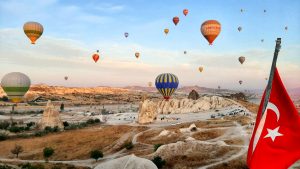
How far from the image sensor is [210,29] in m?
73.6

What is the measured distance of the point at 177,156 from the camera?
43.7 metres

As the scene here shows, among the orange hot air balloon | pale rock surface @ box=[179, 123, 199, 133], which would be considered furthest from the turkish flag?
the orange hot air balloon

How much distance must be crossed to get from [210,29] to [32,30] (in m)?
42.9

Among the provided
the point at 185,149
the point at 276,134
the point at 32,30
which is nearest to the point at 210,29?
the point at 185,149

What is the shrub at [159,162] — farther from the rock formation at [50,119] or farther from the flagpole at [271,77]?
the rock formation at [50,119]

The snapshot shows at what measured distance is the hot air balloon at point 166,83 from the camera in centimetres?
8707

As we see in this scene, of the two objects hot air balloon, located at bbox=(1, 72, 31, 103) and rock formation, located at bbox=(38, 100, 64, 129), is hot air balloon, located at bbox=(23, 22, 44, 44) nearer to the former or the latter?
hot air balloon, located at bbox=(1, 72, 31, 103)

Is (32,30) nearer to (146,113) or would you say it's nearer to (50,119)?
(50,119)

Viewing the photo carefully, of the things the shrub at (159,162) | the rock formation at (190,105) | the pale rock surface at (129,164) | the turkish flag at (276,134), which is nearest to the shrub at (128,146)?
the shrub at (159,162)

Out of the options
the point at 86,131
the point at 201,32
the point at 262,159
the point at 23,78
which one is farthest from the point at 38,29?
the point at 262,159

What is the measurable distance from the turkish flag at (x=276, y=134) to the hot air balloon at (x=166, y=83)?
7416cm

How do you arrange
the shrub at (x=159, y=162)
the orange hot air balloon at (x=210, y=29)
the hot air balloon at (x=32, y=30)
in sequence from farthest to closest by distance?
the hot air balloon at (x=32, y=30) → the orange hot air balloon at (x=210, y=29) → the shrub at (x=159, y=162)

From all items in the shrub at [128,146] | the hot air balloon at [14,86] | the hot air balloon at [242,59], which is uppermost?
the hot air balloon at [242,59]

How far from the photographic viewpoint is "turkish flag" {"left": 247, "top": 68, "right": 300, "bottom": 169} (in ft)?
40.6
